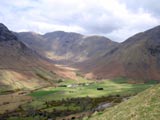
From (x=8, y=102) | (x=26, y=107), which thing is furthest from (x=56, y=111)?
(x=8, y=102)

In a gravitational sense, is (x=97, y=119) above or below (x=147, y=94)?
below

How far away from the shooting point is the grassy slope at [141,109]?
111ft

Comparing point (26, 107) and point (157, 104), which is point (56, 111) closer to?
point (26, 107)

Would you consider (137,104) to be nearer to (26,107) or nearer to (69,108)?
(69,108)

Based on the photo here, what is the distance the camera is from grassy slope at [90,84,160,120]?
33688 mm

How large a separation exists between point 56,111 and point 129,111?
95292 mm

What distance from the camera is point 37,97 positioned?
606ft

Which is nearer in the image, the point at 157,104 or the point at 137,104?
the point at 157,104

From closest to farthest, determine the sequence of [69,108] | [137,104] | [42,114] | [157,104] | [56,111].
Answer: [157,104], [137,104], [42,114], [56,111], [69,108]

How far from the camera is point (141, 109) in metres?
35.5

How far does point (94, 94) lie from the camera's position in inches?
7357

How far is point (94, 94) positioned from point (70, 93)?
1484 centimetres

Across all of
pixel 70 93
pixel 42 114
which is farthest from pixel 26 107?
pixel 70 93

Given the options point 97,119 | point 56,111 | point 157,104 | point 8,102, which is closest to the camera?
point 157,104
